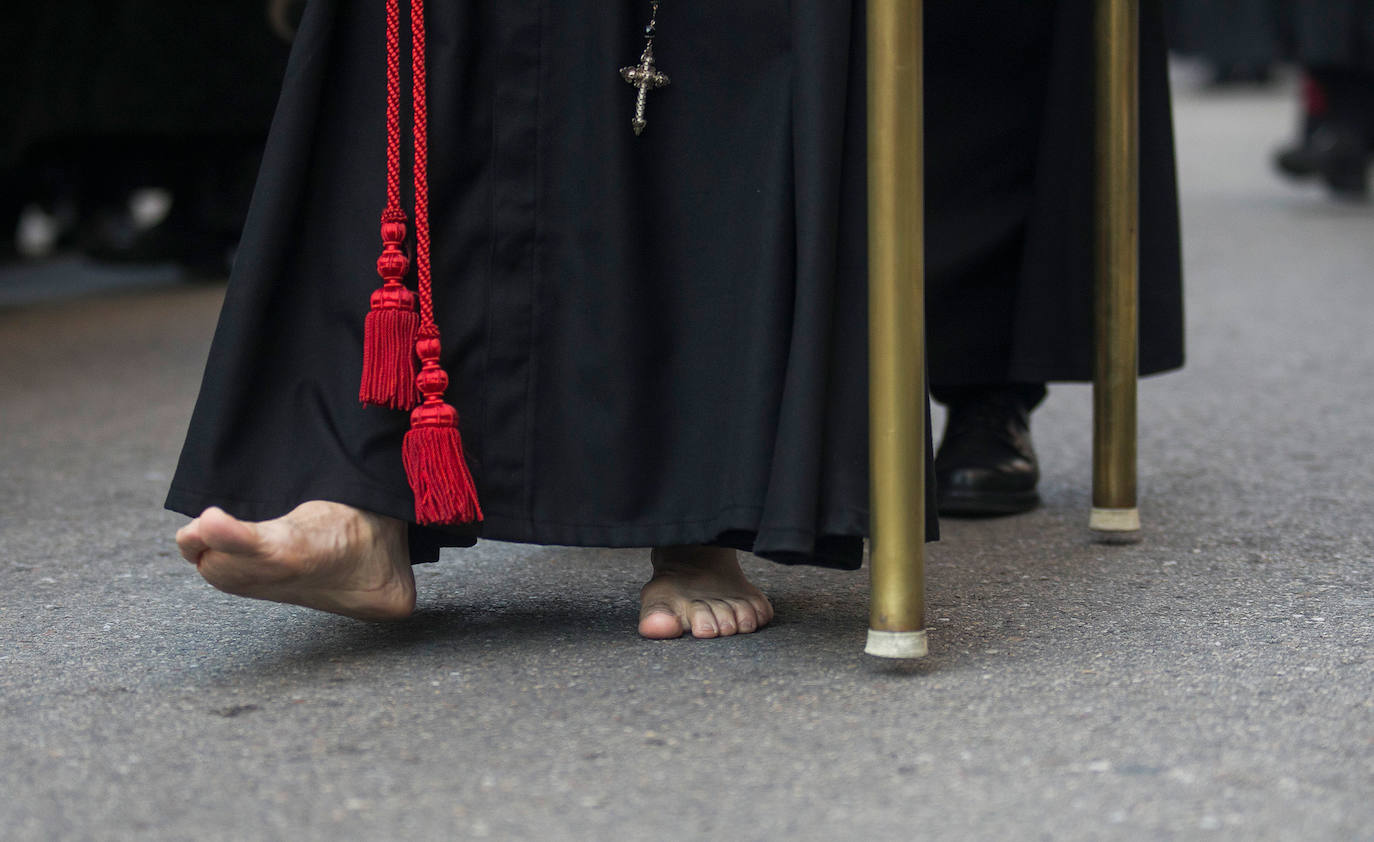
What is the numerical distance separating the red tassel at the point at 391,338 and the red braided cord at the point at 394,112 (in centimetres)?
2

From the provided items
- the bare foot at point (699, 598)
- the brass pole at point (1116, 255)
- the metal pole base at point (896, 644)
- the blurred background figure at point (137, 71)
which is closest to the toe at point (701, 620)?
the bare foot at point (699, 598)

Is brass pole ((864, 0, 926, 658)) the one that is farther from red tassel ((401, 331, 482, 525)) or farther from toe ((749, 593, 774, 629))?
red tassel ((401, 331, 482, 525))

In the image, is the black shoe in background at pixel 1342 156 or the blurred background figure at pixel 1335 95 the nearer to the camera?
the blurred background figure at pixel 1335 95

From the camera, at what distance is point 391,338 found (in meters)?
1.00

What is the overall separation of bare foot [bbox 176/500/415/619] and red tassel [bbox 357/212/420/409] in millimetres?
80

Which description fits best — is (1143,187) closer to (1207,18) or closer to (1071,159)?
(1071,159)

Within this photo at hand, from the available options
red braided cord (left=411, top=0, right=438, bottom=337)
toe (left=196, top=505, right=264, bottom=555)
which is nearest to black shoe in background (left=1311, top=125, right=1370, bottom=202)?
red braided cord (left=411, top=0, right=438, bottom=337)

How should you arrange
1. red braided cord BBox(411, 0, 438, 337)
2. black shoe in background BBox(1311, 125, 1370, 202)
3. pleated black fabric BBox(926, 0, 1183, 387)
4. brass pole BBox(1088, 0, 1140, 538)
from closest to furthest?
1. red braided cord BBox(411, 0, 438, 337)
2. brass pole BBox(1088, 0, 1140, 538)
3. pleated black fabric BBox(926, 0, 1183, 387)
4. black shoe in background BBox(1311, 125, 1370, 202)

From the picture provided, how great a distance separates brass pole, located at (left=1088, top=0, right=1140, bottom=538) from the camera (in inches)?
49.8

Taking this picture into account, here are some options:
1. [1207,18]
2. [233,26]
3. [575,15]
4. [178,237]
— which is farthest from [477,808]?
[1207,18]

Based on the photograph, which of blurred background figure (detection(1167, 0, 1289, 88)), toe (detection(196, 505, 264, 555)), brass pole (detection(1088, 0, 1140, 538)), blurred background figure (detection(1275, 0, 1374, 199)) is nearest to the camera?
toe (detection(196, 505, 264, 555))

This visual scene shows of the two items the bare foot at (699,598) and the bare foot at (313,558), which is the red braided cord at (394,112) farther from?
the bare foot at (699,598)

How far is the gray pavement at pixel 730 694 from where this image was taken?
2.62 ft

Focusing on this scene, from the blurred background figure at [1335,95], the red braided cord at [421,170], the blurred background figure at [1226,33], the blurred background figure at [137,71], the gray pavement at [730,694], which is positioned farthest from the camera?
the blurred background figure at [1226,33]
